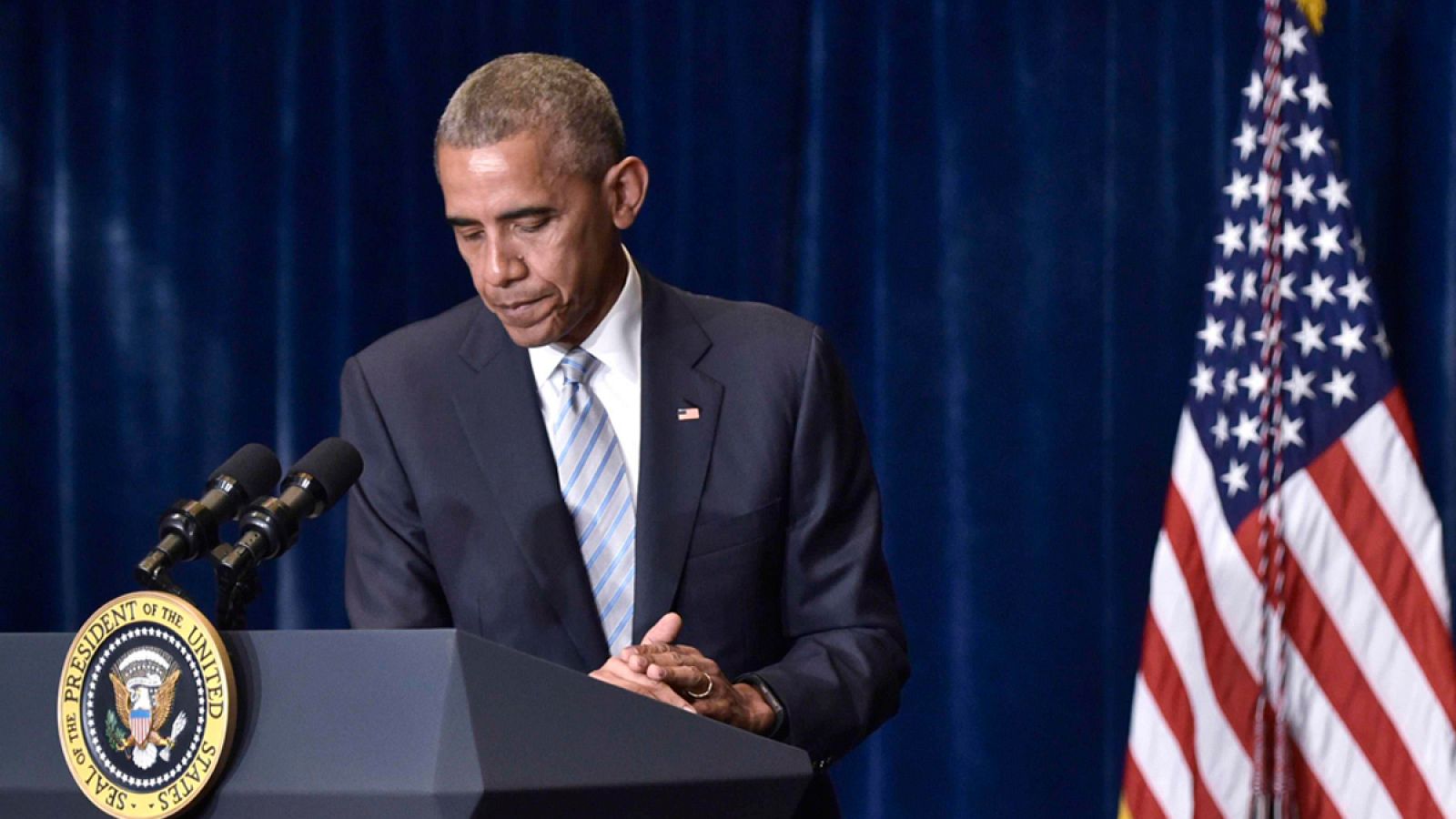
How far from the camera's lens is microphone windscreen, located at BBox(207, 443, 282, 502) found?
50.6 inches

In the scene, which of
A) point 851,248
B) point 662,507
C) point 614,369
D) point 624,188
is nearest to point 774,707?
point 662,507

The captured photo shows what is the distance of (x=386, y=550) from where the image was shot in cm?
185

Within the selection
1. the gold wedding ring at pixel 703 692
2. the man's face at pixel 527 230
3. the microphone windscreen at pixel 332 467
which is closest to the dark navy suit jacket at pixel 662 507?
the man's face at pixel 527 230

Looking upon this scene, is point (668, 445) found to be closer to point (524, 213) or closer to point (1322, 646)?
point (524, 213)

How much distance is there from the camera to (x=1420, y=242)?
3.45 metres

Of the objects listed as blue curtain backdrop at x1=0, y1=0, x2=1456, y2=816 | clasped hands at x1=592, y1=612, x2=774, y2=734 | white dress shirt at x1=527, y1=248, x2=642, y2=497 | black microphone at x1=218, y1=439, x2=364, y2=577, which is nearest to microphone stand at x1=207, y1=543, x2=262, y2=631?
black microphone at x1=218, y1=439, x2=364, y2=577

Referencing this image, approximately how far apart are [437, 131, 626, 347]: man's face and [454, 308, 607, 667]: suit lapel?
0.27 feet

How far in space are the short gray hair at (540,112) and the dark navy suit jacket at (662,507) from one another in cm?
22

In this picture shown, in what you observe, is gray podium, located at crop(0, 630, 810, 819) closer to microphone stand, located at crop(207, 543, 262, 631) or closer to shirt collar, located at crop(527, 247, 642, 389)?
microphone stand, located at crop(207, 543, 262, 631)

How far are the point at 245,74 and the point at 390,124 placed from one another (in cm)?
39

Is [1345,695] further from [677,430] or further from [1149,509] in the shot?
[677,430]

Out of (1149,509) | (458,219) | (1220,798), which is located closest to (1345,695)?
(1220,798)

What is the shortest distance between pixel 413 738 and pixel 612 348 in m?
0.85

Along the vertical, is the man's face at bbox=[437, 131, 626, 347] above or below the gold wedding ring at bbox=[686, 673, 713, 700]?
above
